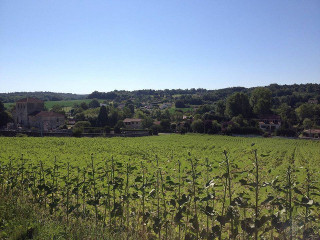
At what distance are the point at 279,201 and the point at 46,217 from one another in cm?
400

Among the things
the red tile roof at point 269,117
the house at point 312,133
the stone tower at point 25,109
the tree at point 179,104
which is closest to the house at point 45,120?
the stone tower at point 25,109

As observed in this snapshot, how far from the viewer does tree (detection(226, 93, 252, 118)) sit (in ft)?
270

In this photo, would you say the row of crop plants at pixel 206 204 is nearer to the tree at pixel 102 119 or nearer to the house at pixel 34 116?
the tree at pixel 102 119

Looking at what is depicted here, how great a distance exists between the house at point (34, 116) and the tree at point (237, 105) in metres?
51.4

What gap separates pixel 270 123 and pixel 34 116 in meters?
67.8

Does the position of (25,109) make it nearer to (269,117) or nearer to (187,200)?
(269,117)

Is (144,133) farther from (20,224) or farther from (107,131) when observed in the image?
(20,224)

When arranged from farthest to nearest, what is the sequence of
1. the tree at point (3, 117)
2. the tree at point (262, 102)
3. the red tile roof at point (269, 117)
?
the tree at point (262, 102), the red tile roof at point (269, 117), the tree at point (3, 117)

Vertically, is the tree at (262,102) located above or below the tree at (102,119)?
above

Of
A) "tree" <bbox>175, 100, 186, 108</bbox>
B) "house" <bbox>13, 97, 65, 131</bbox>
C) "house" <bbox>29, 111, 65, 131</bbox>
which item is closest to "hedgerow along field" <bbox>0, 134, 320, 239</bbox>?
"house" <bbox>29, 111, 65, 131</bbox>

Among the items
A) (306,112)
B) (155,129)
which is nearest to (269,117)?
(306,112)

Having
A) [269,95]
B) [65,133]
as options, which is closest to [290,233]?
[65,133]

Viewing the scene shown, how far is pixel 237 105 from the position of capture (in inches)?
3246

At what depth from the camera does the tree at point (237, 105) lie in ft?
270
